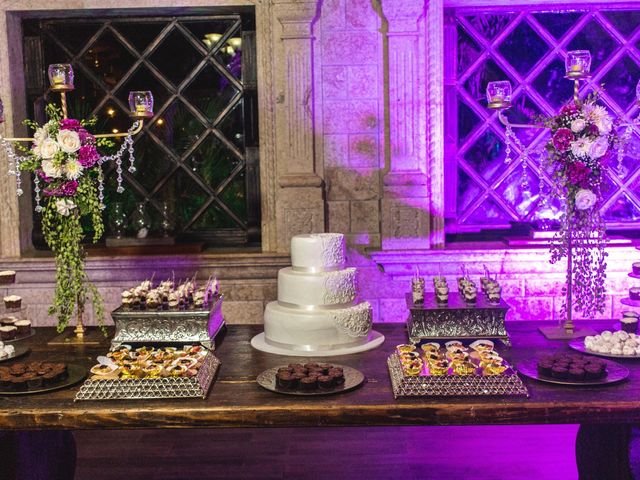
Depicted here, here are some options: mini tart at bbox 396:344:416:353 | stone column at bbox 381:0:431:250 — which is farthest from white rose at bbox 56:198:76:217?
stone column at bbox 381:0:431:250

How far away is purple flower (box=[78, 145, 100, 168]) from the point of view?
360 cm

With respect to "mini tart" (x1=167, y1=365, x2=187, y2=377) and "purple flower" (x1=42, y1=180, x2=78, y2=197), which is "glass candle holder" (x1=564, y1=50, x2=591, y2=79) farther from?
"purple flower" (x1=42, y1=180, x2=78, y2=197)

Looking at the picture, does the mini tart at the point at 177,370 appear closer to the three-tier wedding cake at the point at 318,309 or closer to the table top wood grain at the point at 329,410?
the table top wood grain at the point at 329,410

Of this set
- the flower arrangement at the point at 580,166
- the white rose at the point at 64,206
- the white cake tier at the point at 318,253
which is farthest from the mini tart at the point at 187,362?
the flower arrangement at the point at 580,166

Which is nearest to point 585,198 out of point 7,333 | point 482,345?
point 482,345

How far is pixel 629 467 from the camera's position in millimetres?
3098

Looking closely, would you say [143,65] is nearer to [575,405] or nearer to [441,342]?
[441,342]

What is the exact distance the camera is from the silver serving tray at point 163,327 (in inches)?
139

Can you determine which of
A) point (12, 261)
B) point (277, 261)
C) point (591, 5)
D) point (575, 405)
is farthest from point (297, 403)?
point (591, 5)

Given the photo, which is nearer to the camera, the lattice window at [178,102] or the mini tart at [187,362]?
the mini tart at [187,362]

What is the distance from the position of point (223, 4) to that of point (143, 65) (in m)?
0.72

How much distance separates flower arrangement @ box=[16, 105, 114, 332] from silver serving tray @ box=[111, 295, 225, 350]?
21 centimetres

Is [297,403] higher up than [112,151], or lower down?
lower down

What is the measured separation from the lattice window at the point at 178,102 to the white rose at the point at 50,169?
5.89ft
